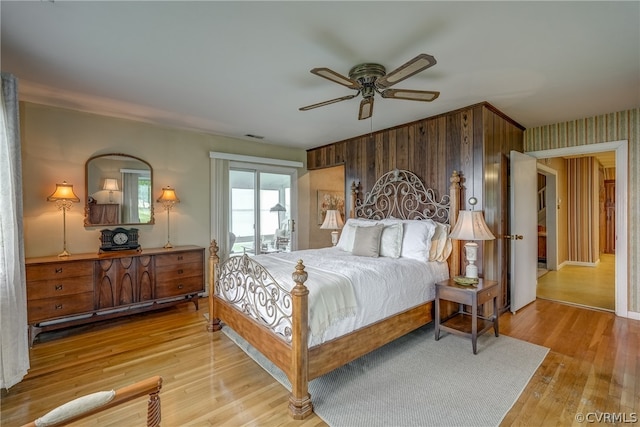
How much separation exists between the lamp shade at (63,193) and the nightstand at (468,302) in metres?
4.39

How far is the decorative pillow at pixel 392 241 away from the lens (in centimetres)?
332

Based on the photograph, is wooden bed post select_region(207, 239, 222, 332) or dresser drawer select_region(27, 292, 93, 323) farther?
wooden bed post select_region(207, 239, 222, 332)

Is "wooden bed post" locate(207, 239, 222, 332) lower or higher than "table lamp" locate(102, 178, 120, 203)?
lower

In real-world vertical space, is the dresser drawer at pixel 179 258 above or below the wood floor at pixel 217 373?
above

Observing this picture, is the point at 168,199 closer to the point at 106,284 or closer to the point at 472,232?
the point at 106,284

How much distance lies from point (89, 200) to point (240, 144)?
235 centimetres

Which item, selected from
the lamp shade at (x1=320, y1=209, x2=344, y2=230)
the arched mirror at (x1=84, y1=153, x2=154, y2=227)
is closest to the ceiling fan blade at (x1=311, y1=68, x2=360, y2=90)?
the lamp shade at (x1=320, y1=209, x2=344, y2=230)

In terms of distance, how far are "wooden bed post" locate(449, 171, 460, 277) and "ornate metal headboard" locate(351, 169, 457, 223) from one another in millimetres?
55

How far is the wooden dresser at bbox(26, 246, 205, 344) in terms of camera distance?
2953 millimetres

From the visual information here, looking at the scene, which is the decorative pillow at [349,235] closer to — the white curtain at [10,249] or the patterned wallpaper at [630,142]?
the patterned wallpaper at [630,142]

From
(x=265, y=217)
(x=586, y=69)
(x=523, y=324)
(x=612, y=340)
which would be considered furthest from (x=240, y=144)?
(x=612, y=340)

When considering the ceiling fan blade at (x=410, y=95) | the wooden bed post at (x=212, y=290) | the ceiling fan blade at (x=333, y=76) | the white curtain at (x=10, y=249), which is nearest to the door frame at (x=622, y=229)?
the ceiling fan blade at (x=410, y=95)

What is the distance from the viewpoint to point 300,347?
1.93 meters

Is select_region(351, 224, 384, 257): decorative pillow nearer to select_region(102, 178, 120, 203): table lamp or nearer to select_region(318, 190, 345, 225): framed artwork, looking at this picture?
select_region(318, 190, 345, 225): framed artwork
